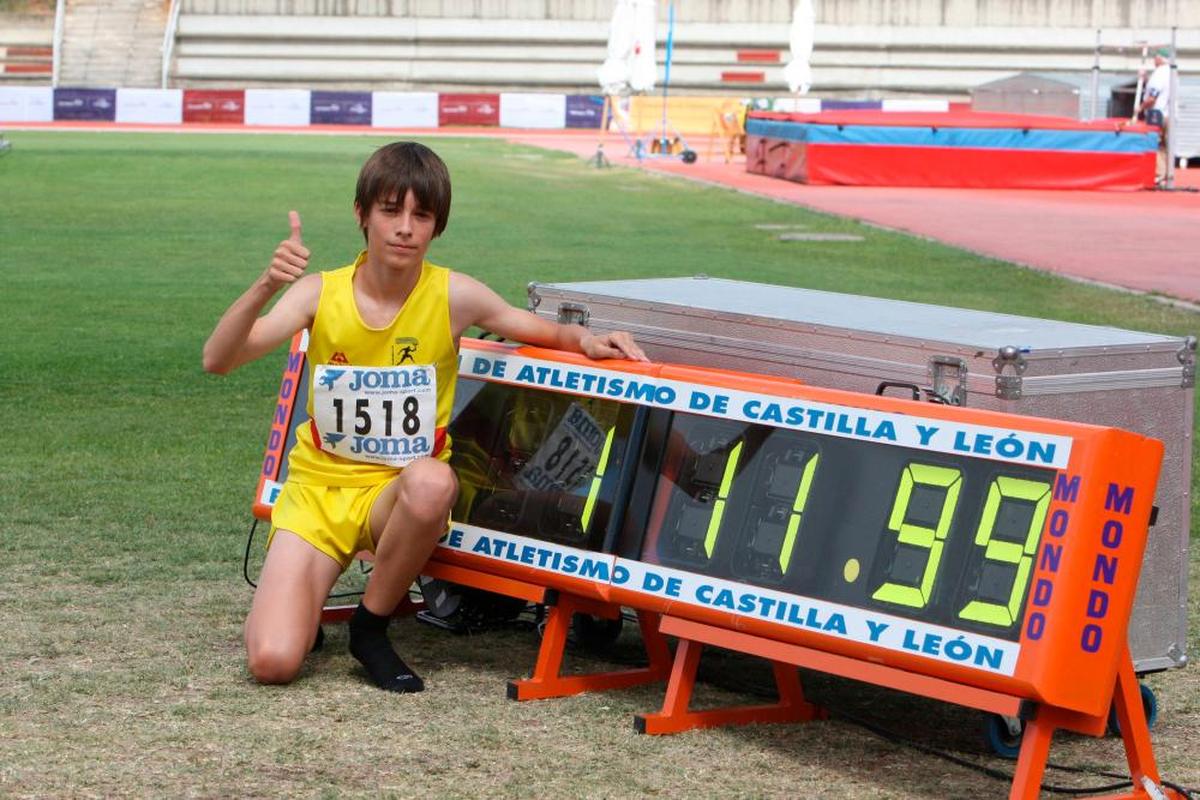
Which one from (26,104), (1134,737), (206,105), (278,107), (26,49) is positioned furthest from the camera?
(26,49)

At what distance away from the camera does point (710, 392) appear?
17.8 ft

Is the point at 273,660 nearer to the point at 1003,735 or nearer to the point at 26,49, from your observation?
the point at 1003,735

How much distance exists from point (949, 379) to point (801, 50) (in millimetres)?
42142

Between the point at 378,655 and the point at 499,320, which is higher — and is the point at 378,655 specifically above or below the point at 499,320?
below

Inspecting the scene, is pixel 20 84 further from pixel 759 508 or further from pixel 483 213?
pixel 759 508

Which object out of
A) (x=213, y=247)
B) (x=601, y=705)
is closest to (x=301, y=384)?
(x=601, y=705)

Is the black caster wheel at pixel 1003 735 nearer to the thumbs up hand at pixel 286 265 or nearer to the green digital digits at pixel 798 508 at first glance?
the green digital digits at pixel 798 508

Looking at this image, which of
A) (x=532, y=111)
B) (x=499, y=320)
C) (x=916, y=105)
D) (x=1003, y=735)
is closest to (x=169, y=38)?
(x=532, y=111)

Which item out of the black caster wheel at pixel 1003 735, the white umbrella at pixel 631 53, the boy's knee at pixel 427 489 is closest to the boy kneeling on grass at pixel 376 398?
the boy's knee at pixel 427 489

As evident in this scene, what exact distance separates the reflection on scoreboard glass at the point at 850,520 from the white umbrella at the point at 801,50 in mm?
41152

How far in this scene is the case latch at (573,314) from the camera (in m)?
6.34

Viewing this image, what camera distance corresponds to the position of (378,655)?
226 inches

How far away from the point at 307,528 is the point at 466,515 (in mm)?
492

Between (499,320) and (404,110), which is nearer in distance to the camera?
(499,320)
